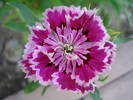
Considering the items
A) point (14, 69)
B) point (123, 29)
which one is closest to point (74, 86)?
point (14, 69)

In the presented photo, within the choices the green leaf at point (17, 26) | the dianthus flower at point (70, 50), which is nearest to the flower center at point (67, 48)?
the dianthus flower at point (70, 50)

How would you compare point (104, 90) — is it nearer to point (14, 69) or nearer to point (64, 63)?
point (14, 69)

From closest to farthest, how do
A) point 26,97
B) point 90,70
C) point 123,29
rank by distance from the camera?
point 90,70 < point 26,97 < point 123,29

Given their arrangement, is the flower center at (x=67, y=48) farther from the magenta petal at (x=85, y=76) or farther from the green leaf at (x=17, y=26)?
the green leaf at (x=17, y=26)

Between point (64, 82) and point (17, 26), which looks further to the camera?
point (17, 26)

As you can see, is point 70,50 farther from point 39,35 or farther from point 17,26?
point 17,26

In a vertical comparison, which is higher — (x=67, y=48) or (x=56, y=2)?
(x=56, y=2)

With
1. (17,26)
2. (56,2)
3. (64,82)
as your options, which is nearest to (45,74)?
(64,82)

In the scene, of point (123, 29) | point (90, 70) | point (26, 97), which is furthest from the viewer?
point (123, 29)

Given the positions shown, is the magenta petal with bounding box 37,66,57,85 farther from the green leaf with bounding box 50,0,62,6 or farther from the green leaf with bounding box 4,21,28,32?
the green leaf with bounding box 50,0,62,6
